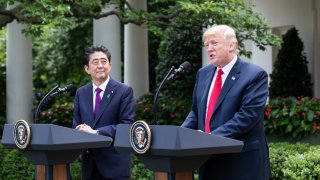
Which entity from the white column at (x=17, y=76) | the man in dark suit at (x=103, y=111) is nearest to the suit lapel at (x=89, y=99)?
the man in dark suit at (x=103, y=111)

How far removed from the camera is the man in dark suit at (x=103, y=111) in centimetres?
595

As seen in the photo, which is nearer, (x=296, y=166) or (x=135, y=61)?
(x=296, y=166)

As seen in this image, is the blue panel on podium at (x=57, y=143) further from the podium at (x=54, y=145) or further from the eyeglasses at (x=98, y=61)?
the eyeglasses at (x=98, y=61)

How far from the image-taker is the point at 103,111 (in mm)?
6000

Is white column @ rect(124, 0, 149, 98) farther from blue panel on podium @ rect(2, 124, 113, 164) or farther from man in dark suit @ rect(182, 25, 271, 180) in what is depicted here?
man in dark suit @ rect(182, 25, 271, 180)

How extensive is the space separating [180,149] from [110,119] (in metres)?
1.94

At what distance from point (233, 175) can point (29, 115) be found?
9495mm

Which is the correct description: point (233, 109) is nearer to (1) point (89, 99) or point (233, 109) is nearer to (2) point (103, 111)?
(2) point (103, 111)

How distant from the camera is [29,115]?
1369 centimetres

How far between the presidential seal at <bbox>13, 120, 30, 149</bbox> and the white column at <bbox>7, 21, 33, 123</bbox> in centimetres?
813

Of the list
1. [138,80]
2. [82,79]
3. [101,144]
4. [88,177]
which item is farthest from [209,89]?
[82,79]

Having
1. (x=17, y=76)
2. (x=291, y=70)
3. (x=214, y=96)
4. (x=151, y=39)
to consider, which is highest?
(x=151, y=39)

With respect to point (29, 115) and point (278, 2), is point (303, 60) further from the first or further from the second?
point (29, 115)

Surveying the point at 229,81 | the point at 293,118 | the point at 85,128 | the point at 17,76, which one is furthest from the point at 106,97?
the point at 17,76
